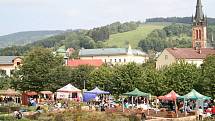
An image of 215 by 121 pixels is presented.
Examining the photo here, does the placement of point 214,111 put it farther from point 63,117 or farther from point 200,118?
point 63,117

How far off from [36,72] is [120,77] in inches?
580

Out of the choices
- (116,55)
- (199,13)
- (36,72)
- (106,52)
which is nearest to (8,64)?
(36,72)

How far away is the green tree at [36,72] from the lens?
7225cm

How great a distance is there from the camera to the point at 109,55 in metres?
187

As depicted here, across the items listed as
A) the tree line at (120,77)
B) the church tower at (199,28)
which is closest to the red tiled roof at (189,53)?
the church tower at (199,28)

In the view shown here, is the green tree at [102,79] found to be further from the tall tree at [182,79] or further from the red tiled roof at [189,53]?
the red tiled roof at [189,53]

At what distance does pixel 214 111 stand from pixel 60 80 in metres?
40.4

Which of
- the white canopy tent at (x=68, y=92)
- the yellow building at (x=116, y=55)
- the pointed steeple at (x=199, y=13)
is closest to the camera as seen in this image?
the white canopy tent at (x=68, y=92)

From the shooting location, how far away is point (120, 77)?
6500 centimetres

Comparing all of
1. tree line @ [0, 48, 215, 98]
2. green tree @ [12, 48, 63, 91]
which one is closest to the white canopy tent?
tree line @ [0, 48, 215, 98]

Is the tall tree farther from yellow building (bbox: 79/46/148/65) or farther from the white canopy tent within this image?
yellow building (bbox: 79/46/148/65)

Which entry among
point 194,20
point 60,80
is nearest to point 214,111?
point 60,80

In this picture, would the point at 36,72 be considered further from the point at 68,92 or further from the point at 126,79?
the point at 126,79

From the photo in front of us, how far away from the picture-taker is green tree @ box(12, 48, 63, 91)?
237 feet
